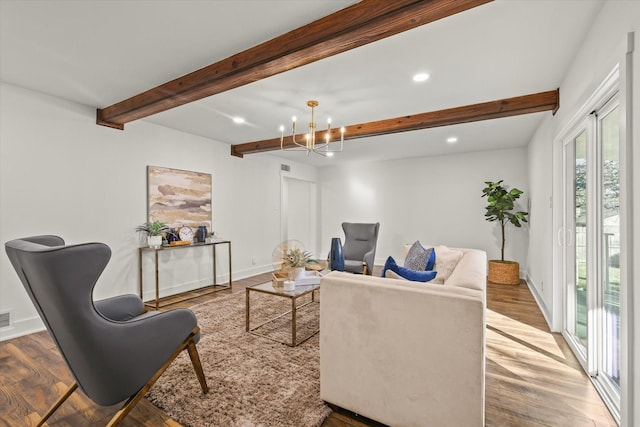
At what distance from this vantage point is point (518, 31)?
1943 millimetres

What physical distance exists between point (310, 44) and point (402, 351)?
1.88 m

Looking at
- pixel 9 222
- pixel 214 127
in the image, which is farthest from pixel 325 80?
pixel 9 222

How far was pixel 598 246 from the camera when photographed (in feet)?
6.86

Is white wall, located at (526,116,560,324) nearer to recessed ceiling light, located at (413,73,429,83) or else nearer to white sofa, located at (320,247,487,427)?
recessed ceiling light, located at (413,73,429,83)

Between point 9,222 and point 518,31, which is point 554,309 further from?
point 9,222

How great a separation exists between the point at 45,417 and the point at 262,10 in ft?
8.53

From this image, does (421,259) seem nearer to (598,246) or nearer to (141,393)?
(598,246)

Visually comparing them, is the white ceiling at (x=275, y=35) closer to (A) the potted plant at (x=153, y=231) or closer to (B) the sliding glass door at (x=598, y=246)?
(B) the sliding glass door at (x=598, y=246)

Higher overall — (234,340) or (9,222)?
(9,222)

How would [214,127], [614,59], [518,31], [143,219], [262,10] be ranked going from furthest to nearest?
[214,127] → [143,219] → [518,31] → [262,10] → [614,59]

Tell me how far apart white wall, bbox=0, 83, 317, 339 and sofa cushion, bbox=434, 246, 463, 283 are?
11.4 feet

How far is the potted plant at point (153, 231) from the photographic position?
12.4ft

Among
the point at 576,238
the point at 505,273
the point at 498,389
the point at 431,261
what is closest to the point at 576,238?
the point at 576,238

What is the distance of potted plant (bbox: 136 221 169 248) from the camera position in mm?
3771
